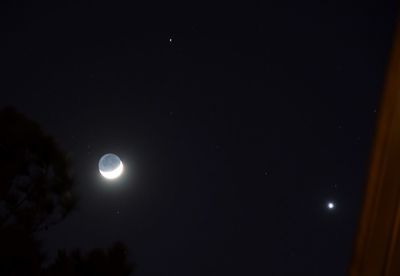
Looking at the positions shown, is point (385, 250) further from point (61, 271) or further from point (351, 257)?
point (61, 271)

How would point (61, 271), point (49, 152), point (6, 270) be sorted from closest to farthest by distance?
point (6, 270) < point (61, 271) < point (49, 152)

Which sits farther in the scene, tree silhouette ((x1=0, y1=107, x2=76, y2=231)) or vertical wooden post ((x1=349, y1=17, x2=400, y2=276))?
tree silhouette ((x1=0, y1=107, x2=76, y2=231))

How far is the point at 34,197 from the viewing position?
229 inches

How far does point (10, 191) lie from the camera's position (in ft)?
18.4

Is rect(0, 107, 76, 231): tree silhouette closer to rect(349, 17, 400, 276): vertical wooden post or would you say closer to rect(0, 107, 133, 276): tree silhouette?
rect(0, 107, 133, 276): tree silhouette

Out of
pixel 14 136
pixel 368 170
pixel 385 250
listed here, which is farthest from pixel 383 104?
pixel 14 136

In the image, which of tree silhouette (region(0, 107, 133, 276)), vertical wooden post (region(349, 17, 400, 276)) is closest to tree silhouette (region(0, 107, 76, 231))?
tree silhouette (region(0, 107, 133, 276))

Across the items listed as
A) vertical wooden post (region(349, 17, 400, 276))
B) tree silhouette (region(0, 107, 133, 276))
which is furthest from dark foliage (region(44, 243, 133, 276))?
vertical wooden post (region(349, 17, 400, 276))

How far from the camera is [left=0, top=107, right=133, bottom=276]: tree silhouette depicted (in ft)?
16.4

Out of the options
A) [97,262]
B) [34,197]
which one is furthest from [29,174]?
[97,262]

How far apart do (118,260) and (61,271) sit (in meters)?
0.71

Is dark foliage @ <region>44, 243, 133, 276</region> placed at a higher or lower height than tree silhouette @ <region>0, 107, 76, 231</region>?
lower

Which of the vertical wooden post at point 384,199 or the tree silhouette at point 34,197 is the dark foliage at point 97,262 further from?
the vertical wooden post at point 384,199

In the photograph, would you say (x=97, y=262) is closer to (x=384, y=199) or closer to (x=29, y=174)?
(x=29, y=174)
